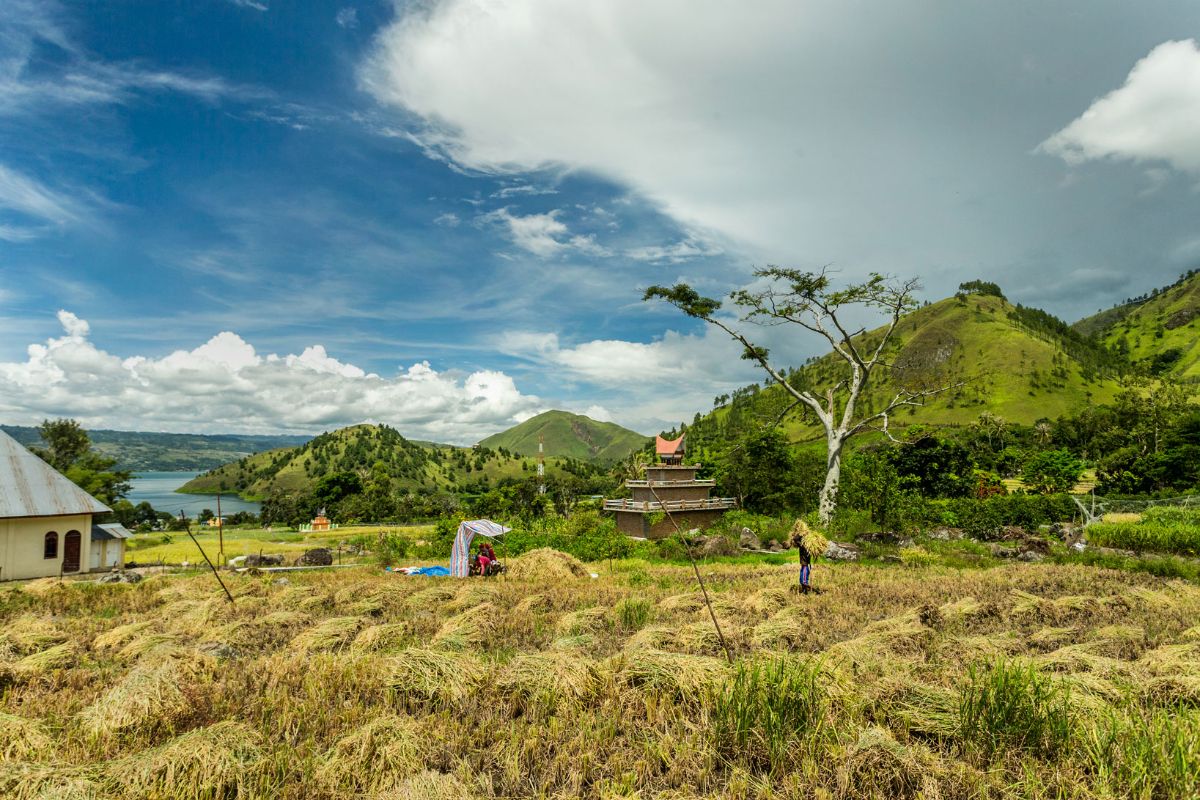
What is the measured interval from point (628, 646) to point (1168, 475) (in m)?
59.0

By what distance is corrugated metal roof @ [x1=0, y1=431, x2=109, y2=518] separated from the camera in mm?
25328

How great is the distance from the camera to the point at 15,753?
4.88m

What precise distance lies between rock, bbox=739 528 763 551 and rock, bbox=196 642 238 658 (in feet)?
76.5

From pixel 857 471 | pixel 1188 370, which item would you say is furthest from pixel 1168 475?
pixel 1188 370

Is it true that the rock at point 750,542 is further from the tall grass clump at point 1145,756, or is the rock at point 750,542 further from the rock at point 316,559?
the tall grass clump at point 1145,756

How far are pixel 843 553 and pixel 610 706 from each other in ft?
63.3

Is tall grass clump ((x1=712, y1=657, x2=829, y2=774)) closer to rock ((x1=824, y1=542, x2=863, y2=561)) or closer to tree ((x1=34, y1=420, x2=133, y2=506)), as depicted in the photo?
rock ((x1=824, y1=542, x2=863, y2=561))

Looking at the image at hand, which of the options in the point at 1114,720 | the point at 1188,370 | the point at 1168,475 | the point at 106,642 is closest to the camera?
the point at 1114,720

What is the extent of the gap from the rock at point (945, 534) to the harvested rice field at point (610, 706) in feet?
60.2

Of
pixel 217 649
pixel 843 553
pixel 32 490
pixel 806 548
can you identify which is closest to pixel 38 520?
pixel 32 490

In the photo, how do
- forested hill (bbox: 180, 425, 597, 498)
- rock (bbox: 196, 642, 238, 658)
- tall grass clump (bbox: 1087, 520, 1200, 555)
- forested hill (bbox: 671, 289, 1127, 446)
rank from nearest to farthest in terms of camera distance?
rock (bbox: 196, 642, 238, 658) → tall grass clump (bbox: 1087, 520, 1200, 555) → forested hill (bbox: 671, 289, 1127, 446) → forested hill (bbox: 180, 425, 597, 498)

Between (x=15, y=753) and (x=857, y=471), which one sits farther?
(x=857, y=471)

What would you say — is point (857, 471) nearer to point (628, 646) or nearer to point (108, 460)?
point (628, 646)

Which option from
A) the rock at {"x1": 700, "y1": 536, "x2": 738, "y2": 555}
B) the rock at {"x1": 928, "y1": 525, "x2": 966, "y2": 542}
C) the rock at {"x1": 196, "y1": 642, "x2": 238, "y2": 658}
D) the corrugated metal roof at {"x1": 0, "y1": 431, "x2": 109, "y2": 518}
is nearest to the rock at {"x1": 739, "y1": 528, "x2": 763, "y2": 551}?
the rock at {"x1": 700, "y1": 536, "x2": 738, "y2": 555}
